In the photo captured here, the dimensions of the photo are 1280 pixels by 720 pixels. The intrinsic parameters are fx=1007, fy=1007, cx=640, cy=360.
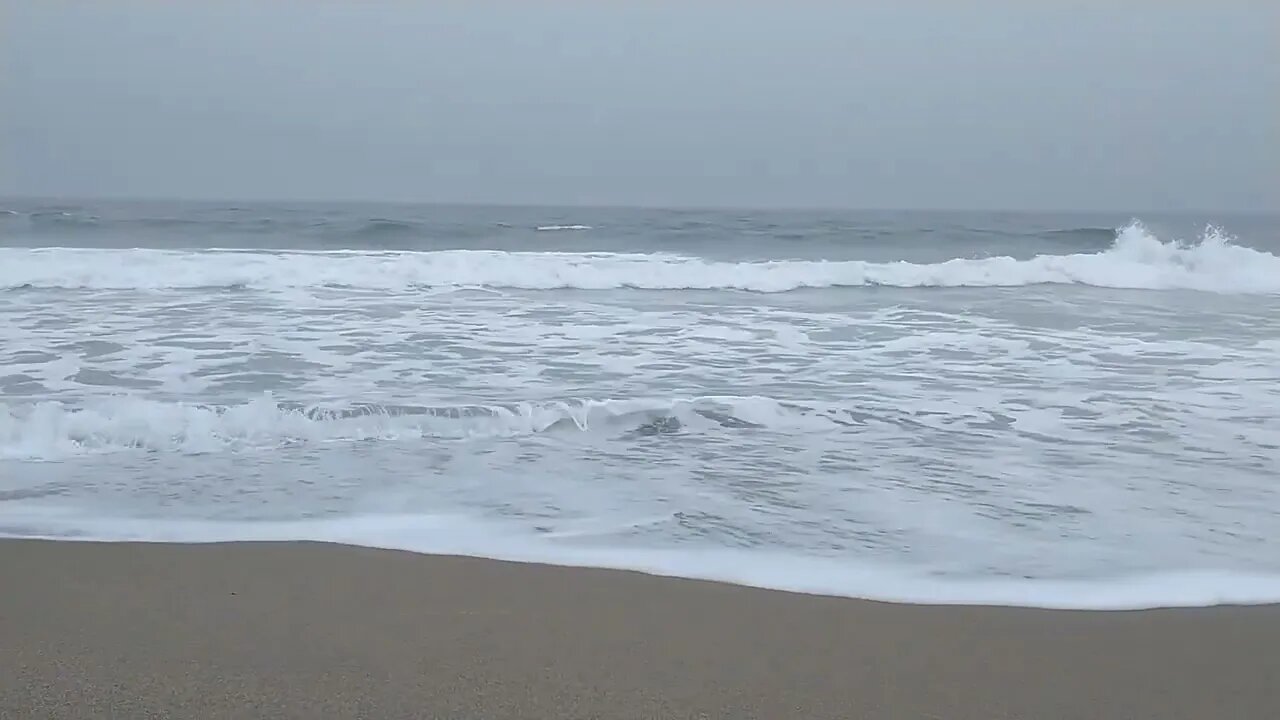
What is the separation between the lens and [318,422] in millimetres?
5156

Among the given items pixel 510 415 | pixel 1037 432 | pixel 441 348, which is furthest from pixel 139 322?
pixel 1037 432

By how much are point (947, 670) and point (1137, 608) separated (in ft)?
2.73

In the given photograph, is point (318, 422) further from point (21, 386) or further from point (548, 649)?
point (548, 649)

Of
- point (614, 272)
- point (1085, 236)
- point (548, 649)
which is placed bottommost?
point (548, 649)

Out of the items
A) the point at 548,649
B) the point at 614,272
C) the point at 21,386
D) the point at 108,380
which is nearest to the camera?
the point at 548,649

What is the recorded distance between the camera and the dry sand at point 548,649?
89.2 inches

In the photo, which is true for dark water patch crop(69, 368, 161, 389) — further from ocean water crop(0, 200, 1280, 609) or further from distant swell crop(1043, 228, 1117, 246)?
distant swell crop(1043, 228, 1117, 246)

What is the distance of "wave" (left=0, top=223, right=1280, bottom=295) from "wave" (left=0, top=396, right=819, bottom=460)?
28.4ft

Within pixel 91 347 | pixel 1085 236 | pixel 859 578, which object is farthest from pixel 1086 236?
pixel 859 578

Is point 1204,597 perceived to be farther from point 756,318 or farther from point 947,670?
point 756,318

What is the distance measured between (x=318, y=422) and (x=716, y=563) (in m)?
Answer: 2.70

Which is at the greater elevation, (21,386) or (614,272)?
(614,272)

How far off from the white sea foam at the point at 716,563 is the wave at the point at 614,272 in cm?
1047

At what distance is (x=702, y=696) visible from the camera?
229cm
